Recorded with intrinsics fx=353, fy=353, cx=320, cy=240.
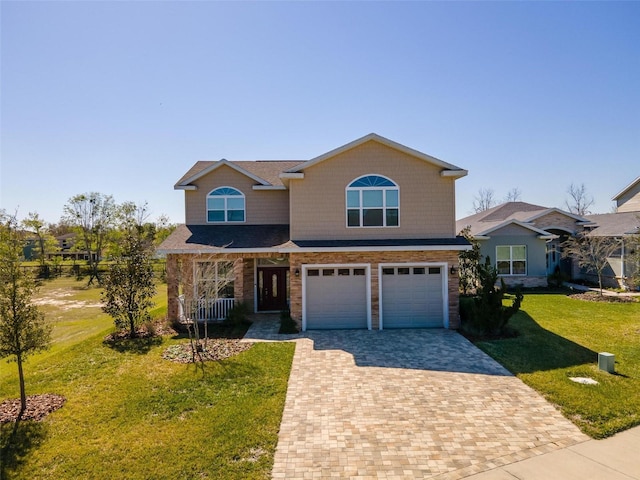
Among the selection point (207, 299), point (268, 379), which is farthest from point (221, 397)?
point (207, 299)

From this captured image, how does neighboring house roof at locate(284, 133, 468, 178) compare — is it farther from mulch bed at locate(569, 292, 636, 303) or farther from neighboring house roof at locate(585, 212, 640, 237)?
neighboring house roof at locate(585, 212, 640, 237)

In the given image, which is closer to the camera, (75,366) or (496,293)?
(75,366)

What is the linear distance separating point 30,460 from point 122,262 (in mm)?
8744

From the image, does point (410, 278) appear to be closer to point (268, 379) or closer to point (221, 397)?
point (268, 379)

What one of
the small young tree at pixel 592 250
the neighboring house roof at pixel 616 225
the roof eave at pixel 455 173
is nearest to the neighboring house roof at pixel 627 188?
the neighboring house roof at pixel 616 225

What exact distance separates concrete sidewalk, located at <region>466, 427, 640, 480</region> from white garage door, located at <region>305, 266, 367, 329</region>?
8.68 meters

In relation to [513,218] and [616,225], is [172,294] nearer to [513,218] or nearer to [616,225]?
[513,218]

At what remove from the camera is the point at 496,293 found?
1300 cm

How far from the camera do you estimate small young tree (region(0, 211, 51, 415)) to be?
7.82 meters

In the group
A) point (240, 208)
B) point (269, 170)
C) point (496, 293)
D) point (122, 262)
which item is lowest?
point (496, 293)

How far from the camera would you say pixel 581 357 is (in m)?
10.5

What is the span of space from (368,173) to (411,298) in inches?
214

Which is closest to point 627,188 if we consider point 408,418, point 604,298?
point 604,298

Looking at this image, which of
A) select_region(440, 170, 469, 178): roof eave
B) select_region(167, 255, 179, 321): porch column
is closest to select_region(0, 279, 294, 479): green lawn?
select_region(167, 255, 179, 321): porch column
